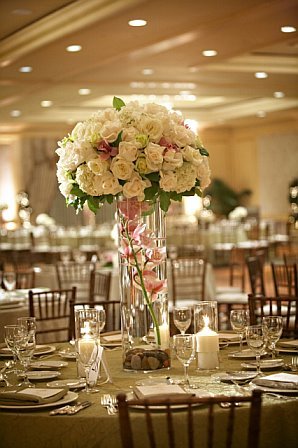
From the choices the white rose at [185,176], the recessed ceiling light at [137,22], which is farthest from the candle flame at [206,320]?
the recessed ceiling light at [137,22]

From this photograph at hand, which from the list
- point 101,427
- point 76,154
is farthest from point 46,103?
point 101,427

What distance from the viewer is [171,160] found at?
3768 millimetres

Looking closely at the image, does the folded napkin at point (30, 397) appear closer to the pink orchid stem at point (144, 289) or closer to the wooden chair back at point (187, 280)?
the pink orchid stem at point (144, 289)

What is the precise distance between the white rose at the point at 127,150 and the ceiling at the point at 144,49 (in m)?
2.44

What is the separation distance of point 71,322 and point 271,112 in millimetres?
13858

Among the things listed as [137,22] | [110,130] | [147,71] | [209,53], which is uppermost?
[147,71]

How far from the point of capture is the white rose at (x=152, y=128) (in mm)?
3775

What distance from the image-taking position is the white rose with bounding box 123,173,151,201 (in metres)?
3.78

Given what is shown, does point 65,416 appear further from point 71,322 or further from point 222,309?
point 222,309

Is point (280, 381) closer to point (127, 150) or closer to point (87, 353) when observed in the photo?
point (87, 353)

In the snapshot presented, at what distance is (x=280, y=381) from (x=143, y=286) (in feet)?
2.42

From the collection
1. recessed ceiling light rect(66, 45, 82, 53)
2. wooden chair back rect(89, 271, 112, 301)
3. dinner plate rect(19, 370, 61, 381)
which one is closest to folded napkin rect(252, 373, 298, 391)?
dinner plate rect(19, 370, 61, 381)

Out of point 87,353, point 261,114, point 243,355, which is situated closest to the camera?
point 87,353

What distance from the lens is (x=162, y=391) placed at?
11.1ft
